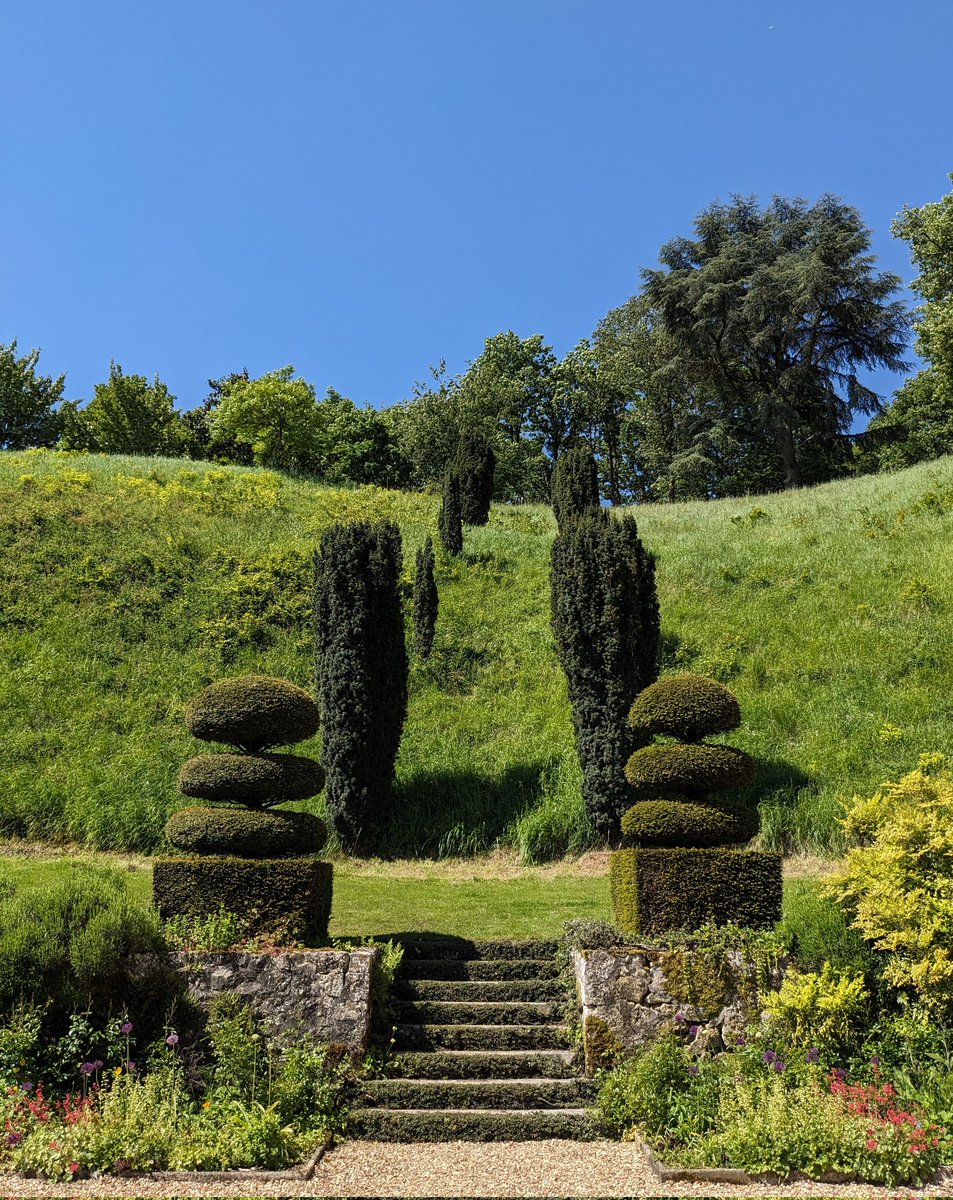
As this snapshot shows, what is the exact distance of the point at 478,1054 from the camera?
23.7 ft

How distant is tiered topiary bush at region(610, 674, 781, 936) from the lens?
759 centimetres

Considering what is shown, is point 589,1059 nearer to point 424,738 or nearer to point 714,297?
point 424,738

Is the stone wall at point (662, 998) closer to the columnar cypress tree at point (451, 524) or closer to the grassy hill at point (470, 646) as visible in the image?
the grassy hill at point (470, 646)

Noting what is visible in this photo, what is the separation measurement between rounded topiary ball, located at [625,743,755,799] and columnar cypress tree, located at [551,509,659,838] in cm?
494

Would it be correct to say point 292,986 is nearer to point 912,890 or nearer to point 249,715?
point 249,715

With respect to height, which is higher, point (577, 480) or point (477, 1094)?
point (577, 480)

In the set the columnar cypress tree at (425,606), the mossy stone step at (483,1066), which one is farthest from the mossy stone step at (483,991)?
the columnar cypress tree at (425,606)

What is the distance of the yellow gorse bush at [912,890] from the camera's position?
662 centimetres

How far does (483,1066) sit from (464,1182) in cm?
153

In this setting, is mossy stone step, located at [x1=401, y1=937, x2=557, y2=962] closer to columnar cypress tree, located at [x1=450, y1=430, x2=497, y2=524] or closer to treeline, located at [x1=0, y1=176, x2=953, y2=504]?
columnar cypress tree, located at [x1=450, y1=430, x2=497, y2=524]

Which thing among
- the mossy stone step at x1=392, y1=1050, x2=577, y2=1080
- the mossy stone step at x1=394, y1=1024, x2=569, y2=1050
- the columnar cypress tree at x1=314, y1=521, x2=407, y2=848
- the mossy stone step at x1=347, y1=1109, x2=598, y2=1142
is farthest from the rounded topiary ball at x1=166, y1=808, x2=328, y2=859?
the columnar cypress tree at x1=314, y1=521, x2=407, y2=848

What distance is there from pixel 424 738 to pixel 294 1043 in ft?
30.9

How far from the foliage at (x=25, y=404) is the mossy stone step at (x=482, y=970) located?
43921 mm

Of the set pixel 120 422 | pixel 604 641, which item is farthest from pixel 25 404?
pixel 604 641
